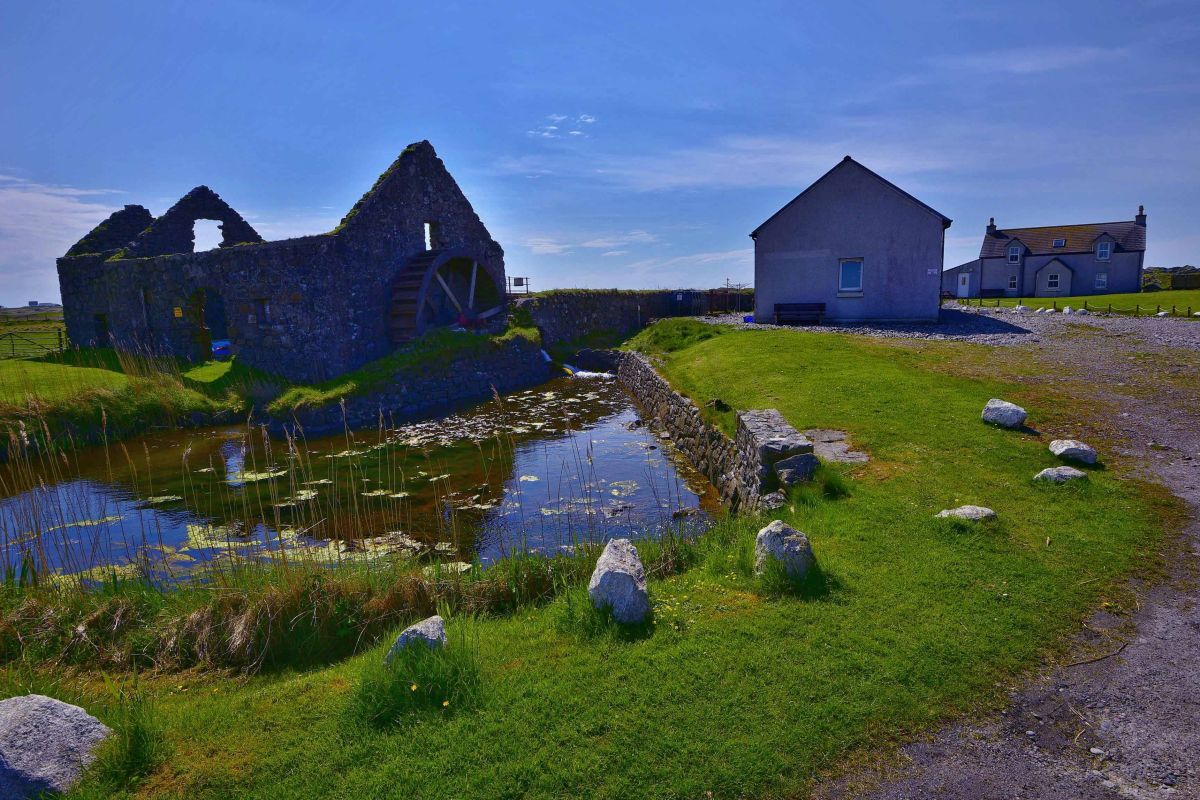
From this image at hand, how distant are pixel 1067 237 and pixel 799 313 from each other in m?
37.6

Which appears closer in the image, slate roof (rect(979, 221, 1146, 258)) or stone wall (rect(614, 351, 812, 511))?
stone wall (rect(614, 351, 812, 511))

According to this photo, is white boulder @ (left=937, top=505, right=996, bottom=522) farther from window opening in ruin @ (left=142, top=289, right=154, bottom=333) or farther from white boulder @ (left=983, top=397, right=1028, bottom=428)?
window opening in ruin @ (left=142, top=289, right=154, bottom=333)

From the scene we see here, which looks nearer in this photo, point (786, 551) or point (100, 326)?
point (786, 551)

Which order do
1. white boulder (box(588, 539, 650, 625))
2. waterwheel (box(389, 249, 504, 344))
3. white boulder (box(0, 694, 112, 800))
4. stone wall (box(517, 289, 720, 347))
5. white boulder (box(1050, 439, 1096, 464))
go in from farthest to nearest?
stone wall (box(517, 289, 720, 347))
waterwheel (box(389, 249, 504, 344))
white boulder (box(1050, 439, 1096, 464))
white boulder (box(588, 539, 650, 625))
white boulder (box(0, 694, 112, 800))

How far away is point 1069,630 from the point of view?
4.73 meters

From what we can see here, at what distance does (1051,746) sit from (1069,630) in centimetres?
141

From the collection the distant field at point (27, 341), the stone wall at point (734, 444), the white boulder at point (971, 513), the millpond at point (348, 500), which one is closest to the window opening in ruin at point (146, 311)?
the distant field at point (27, 341)

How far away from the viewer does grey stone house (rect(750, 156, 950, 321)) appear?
23812 mm

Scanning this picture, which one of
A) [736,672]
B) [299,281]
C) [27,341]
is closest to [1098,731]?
[736,672]

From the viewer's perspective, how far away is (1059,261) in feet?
156

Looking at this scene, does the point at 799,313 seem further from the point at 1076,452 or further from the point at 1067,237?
the point at 1067,237

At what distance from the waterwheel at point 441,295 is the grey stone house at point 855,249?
38.4ft

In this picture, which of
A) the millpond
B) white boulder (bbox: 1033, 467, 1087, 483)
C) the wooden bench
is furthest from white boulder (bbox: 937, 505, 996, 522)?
the wooden bench

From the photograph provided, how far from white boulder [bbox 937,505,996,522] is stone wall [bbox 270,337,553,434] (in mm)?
13266
